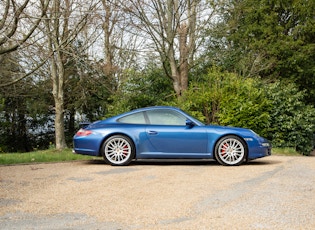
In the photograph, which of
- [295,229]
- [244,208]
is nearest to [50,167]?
[244,208]

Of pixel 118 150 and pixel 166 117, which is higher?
pixel 166 117

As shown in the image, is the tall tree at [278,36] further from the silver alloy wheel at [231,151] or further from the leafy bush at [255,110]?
the silver alloy wheel at [231,151]

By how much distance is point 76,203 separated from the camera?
5512 mm

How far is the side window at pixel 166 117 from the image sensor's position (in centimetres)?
963

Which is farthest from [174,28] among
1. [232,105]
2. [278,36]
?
[278,36]

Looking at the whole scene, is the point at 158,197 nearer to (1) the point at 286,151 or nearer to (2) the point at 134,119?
(2) the point at 134,119

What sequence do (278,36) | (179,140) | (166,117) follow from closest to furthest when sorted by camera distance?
1. (179,140)
2. (166,117)
3. (278,36)

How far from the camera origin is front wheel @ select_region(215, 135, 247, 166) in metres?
9.35

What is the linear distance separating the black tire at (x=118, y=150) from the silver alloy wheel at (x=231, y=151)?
1.91 m

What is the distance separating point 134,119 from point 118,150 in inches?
33.1

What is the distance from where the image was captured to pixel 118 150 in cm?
937

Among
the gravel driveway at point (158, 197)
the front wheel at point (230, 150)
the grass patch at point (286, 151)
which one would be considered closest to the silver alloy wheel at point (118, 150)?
the gravel driveway at point (158, 197)

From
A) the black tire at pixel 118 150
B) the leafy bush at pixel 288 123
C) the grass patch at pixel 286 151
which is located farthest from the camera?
the leafy bush at pixel 288 123

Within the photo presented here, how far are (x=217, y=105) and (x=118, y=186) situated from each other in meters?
8.87
